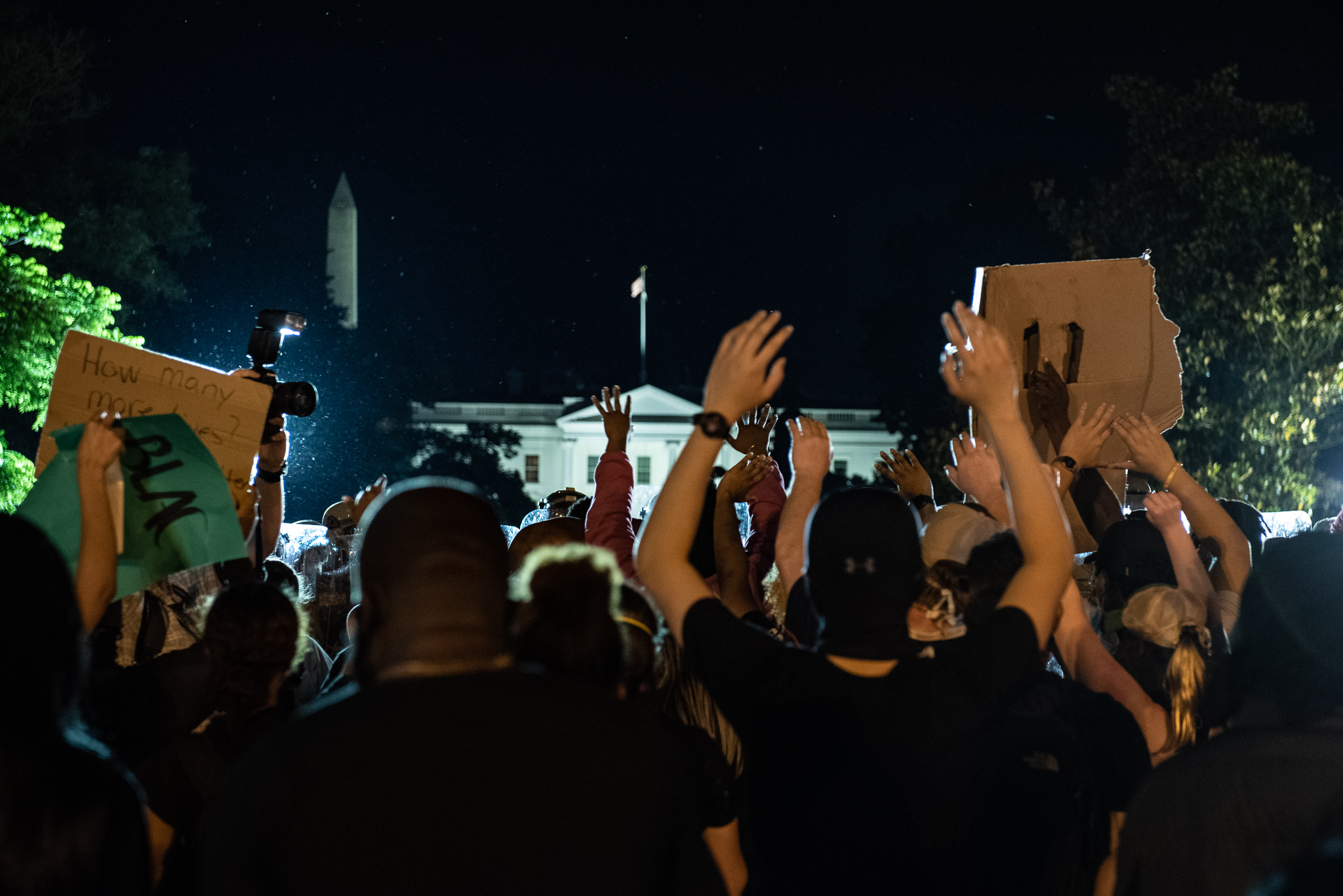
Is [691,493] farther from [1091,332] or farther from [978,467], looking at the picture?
[1091,332]

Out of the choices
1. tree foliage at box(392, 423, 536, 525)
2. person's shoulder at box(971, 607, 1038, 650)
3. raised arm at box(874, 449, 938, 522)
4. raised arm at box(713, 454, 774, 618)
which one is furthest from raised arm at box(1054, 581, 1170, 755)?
tree foliage at box(392, 423, 536, 525)

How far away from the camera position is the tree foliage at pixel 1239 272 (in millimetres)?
22844

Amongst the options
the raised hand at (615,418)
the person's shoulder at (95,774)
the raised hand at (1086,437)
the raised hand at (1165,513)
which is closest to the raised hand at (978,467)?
the raised hand at (1086,437)

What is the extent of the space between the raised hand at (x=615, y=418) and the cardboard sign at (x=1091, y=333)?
1432mm

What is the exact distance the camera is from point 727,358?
7.64ft

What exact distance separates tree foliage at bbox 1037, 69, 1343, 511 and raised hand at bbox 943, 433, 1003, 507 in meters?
20.7

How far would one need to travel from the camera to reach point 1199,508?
12.6 ft

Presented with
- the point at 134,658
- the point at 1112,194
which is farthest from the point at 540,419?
the point at 134,658

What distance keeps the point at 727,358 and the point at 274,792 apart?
1.16m

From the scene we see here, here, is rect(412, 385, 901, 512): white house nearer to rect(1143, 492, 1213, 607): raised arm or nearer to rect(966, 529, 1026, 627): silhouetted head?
rect(1143, 492, 1213, 607): raised arm

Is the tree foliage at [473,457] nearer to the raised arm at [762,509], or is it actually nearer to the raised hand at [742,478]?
the raised arm at [762,509]

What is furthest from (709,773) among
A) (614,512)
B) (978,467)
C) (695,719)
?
(978,467)

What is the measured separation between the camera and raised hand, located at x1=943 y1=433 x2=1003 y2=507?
3.98 metres

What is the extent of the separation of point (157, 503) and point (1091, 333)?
3.44m
